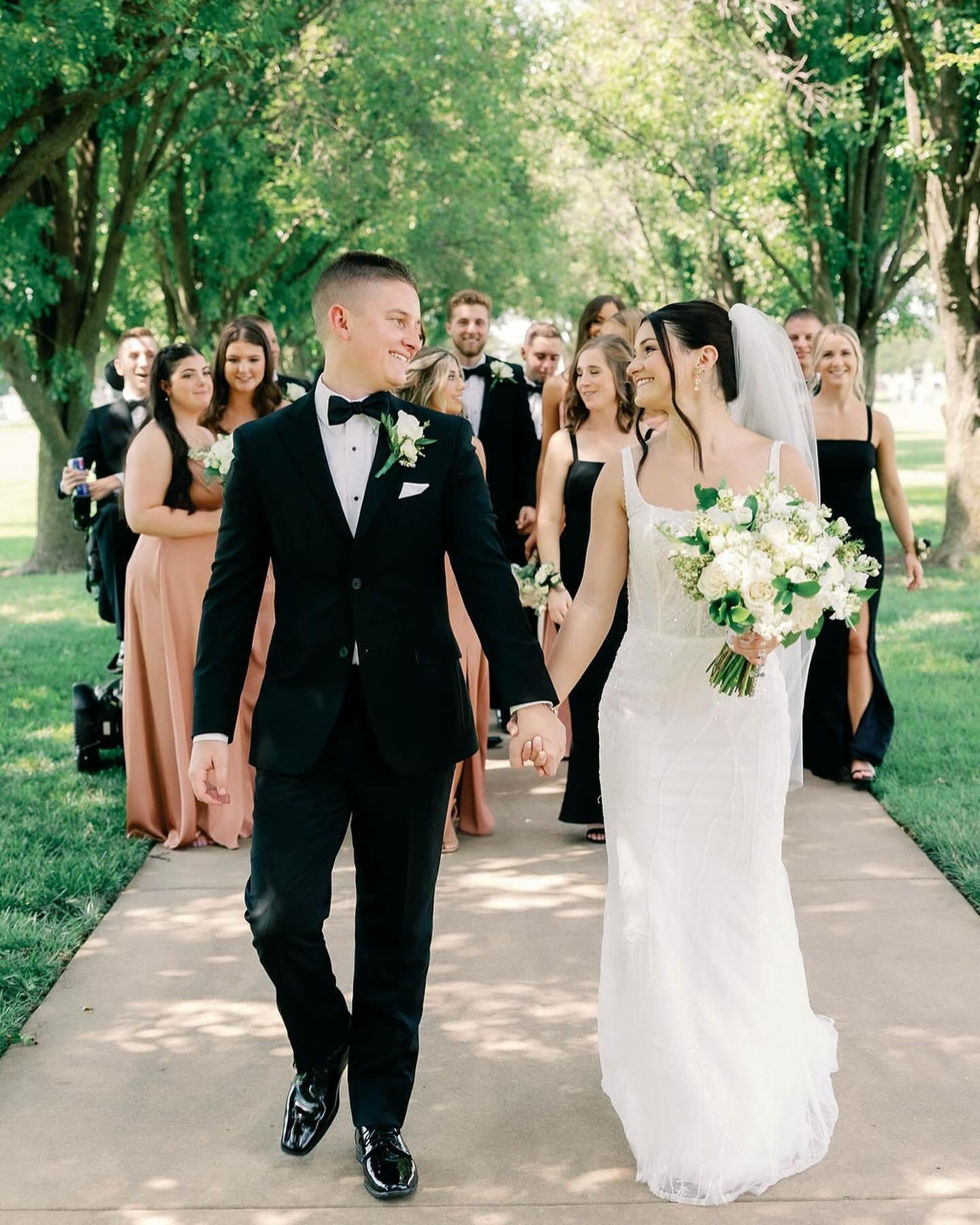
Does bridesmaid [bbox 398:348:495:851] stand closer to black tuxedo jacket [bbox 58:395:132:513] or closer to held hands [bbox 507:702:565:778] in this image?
held hands [bbox 507:702:565:778]

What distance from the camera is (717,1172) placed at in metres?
3.98

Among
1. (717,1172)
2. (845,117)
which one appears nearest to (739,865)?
(717,1172)

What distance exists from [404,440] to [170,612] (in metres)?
3.91

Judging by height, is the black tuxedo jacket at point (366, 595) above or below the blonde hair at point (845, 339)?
below

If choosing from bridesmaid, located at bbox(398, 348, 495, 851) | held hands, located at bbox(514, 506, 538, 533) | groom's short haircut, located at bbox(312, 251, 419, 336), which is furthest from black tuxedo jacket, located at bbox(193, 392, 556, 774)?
held hands, located at bbox(514, 506, 538, 533)

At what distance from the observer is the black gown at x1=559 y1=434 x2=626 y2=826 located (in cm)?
741

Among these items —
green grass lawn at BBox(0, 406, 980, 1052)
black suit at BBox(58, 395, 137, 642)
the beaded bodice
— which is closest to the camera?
the beaded bodice

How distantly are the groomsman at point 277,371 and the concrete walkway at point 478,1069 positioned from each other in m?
2.80

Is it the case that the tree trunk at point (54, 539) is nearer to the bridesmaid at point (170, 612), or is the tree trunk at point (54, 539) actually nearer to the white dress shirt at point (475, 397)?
the white dress shirt at point (475, 397)

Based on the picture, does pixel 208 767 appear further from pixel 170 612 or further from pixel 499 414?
pixel 499 414

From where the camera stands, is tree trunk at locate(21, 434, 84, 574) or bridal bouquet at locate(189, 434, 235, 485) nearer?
bridal bouquet at locate(189, 434, 235, 485)

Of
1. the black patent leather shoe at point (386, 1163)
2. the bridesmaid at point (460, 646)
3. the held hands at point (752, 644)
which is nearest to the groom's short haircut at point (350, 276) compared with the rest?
the held hands at point (752, 644)

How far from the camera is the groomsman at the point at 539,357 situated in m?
9.94

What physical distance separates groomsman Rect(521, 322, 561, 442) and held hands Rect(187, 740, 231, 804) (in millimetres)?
6074
